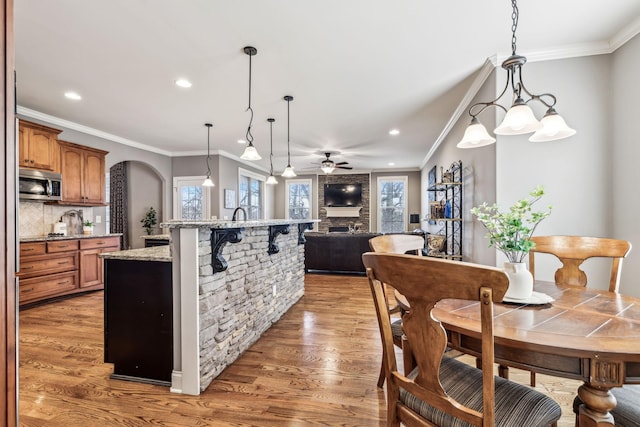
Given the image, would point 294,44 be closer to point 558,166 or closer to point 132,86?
point 132,86

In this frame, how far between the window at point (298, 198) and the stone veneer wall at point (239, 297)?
6.62 meters

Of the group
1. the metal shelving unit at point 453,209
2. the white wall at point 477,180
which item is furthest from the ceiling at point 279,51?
the metal shelving unit at point 453,209

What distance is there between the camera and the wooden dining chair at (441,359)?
854mm

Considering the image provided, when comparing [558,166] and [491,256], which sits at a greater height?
[558,166]

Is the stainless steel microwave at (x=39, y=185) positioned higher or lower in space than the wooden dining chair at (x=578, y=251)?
higher

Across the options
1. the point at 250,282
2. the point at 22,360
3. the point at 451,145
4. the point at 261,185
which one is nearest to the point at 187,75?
the point at 250,282

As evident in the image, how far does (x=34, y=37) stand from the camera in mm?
2531

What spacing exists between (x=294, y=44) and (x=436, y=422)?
279cm

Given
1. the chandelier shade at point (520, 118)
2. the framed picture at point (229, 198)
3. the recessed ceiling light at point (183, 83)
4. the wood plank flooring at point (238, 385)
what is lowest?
the wood plank flooring at point (238, 385)

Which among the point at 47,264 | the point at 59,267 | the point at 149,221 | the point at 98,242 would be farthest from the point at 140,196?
the point at 47,264

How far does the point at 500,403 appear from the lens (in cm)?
112

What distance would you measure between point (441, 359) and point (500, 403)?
1.07 ft

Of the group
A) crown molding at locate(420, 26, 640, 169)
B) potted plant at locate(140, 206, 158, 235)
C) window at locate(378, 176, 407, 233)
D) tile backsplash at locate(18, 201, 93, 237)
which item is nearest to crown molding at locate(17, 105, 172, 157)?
tile backsplash at locate(18, 201, 93, 237)

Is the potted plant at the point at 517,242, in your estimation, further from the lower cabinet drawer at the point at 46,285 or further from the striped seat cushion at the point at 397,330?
the lower cabinet drawer at the point at 46,285
